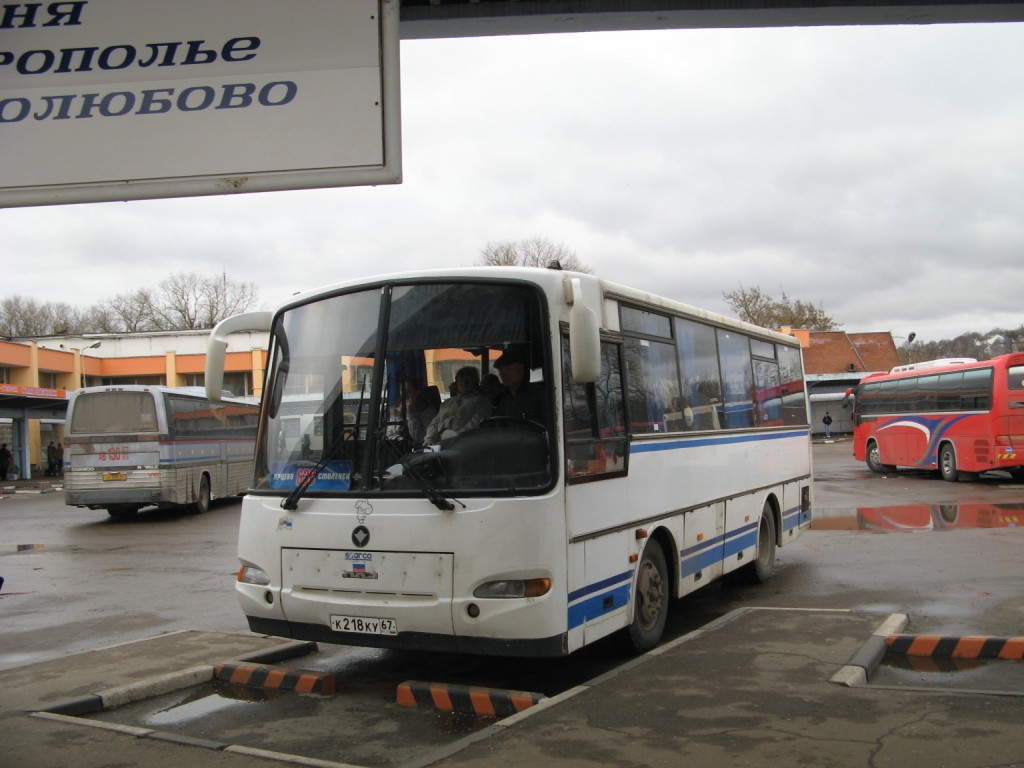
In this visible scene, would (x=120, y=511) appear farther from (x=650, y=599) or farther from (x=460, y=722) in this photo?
(x=460, y=722)

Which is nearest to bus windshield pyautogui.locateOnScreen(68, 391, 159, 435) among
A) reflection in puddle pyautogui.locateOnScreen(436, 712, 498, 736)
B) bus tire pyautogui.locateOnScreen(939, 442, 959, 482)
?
reflection in puddle pyautogui.locateOnScreen(436, 712, 498, 736)

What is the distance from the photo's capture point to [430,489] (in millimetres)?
6523

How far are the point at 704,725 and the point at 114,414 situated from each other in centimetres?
2088

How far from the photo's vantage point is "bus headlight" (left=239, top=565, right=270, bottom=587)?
717 centimetres

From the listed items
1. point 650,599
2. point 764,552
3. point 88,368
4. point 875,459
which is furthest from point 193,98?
point 88,368

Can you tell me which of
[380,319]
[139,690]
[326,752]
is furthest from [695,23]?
[139,690]

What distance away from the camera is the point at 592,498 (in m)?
6.98

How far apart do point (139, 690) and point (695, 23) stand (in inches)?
235

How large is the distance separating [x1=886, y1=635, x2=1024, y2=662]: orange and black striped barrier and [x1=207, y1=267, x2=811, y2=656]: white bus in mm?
1966

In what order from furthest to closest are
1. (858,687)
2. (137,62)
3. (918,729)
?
(858,687), (137,62), (918,729)

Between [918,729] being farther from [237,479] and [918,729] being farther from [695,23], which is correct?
[237,479]

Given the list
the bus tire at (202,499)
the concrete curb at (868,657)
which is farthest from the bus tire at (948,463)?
the concrete curb at (868,657)

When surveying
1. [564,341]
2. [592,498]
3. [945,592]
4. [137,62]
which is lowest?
[945,592]

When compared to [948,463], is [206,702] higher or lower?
lower
